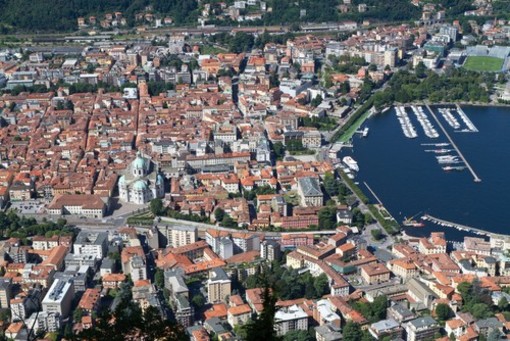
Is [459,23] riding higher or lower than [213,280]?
higher

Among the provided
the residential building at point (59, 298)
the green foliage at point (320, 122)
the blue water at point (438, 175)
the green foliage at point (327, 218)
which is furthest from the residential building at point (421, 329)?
the green foliage at point (320, 122)

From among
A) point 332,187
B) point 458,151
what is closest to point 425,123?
point 458,151

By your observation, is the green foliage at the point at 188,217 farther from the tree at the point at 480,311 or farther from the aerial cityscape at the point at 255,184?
the tree at the point at 480,311

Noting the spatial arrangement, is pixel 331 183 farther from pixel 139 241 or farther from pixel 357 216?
pixel 139 241

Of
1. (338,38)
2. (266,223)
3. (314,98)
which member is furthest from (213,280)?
(338,38)

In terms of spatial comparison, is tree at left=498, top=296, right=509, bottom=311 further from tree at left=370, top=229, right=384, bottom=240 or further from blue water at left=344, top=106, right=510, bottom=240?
tree at left=370, top=229, right=384, bottom=240

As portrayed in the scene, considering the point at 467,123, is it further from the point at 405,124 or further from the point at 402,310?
the point at 402,310

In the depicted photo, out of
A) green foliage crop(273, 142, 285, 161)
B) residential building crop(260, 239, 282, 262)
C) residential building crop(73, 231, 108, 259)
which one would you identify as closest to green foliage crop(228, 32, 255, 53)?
green foliage crop(273, 142, 285, 161)

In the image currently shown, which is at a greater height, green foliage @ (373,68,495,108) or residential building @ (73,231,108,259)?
green foliage @ (373,68,495,108)
